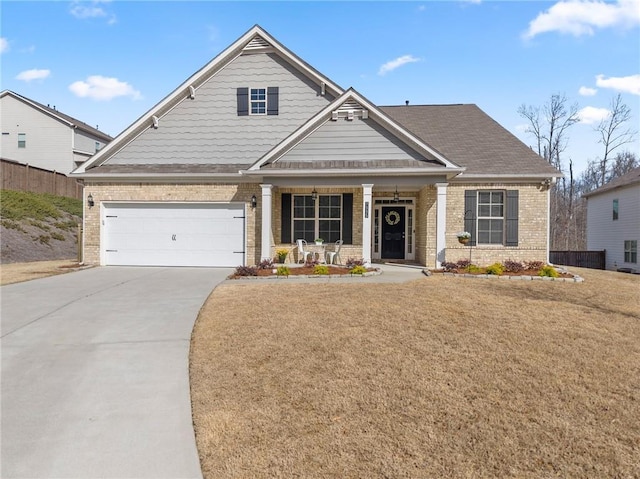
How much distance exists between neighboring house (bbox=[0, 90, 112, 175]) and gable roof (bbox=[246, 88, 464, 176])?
25433 millimetres

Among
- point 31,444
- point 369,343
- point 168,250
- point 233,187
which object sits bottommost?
point 31,444

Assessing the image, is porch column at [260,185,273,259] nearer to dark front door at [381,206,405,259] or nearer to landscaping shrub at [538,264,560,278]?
dark front door at [381,206,405,259]

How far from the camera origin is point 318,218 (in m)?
13.7

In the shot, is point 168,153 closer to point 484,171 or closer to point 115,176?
point 115,176

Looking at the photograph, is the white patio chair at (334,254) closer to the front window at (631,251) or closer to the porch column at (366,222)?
the porch column at (366,222)

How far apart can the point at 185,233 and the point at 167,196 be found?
4.84 feet

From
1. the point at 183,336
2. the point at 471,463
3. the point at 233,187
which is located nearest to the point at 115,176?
the point at 233,187

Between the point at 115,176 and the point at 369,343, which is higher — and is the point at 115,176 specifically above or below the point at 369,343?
above

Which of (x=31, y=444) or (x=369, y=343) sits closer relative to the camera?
(x=31, y=444)

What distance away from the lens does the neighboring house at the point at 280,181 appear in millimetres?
12312

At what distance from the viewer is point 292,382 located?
420cm

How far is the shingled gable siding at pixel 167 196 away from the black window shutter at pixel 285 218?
2.84 feet

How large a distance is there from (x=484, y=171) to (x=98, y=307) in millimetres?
12173

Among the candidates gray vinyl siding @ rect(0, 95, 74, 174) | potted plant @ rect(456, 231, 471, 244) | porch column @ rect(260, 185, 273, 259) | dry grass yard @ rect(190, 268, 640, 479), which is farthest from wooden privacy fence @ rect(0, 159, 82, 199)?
dry grass yard @ rect(190, 268, 640, 479)
